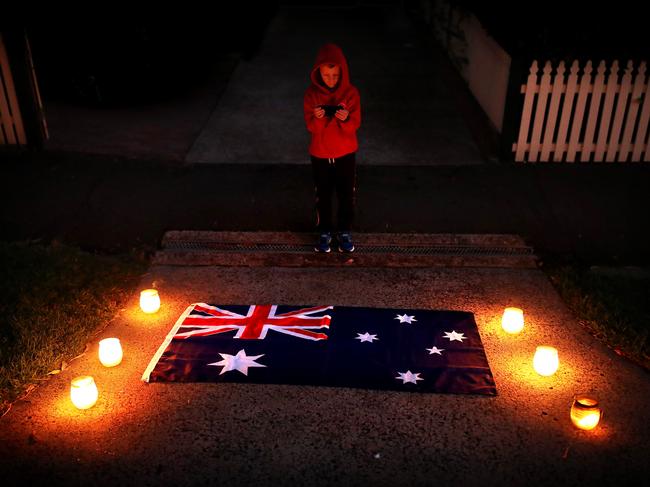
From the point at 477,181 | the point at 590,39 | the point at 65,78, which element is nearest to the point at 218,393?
the point at 477,181

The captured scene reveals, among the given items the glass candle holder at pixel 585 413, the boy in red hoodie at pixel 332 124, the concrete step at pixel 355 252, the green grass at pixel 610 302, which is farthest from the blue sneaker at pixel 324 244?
the glass candle holder at pixel 585 413

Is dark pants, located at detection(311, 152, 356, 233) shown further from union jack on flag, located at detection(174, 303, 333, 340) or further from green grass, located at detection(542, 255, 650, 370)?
green grass, located at detection(542, 255, 650, 370)

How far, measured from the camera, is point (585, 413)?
13.3ft

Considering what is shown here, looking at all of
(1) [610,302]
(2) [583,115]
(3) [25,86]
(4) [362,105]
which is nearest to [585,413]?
(1) [610,302]

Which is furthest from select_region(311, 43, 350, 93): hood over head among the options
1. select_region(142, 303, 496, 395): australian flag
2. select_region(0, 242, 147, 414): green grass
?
select_region(0, 242, 147, 414): green grass

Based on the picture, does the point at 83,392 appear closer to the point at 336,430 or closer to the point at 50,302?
the point at 50,302

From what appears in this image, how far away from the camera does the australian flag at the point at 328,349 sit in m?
4.62

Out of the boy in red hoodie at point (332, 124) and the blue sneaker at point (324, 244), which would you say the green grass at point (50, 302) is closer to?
the blue sneaker at point (324, 244)

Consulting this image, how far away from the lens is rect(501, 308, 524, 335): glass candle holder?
16.8 ft

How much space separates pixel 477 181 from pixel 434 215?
1189mm

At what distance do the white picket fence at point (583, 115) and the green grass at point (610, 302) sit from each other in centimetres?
256

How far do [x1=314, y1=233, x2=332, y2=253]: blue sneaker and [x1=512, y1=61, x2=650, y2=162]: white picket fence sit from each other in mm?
3463

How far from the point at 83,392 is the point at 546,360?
331 cm

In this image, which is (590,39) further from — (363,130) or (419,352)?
(419,352)
